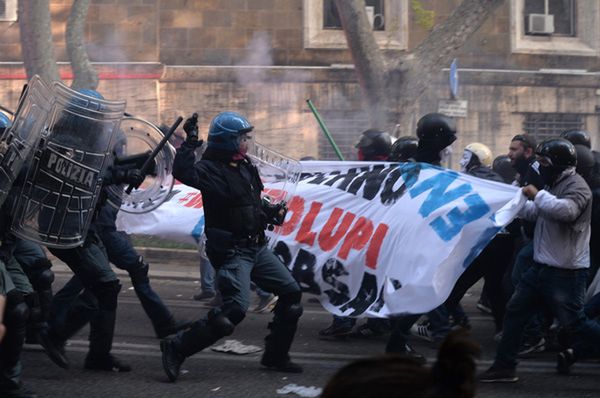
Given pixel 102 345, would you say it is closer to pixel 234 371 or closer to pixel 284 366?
pixel 234 371

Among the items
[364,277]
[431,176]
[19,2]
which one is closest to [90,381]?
[364,277]

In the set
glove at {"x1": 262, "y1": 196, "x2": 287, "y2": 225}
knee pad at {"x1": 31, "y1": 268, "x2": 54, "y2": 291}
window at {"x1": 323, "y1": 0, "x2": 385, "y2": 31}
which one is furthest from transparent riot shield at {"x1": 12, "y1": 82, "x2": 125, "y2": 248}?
window at {"x1": 323, "y1": 0, "x2": 385, "y2": 31}

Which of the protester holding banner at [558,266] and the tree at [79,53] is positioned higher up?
the tree at [79,53]

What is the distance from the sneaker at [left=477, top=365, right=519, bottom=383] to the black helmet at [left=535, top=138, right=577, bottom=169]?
1.33 metres

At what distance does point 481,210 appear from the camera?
23.5ft

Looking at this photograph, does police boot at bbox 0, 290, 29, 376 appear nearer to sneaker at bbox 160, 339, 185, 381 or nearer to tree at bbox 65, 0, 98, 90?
sneaker at bbox 160, 339, 185, 381

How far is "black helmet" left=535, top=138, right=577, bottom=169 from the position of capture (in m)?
6.55

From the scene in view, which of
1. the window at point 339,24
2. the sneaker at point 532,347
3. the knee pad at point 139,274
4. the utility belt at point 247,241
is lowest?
the sneaker at point 532,347

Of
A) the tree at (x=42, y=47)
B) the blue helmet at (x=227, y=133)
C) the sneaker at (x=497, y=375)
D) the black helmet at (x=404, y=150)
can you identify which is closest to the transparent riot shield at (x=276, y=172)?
the blue helmet at (x=227, y=133)

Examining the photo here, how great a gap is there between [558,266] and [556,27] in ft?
55.3

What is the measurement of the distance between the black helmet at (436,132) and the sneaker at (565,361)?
1.90 metres

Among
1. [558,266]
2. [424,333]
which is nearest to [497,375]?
[558,266]

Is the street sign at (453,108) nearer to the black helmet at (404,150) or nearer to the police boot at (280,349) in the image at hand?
the black helmet at (404,150)

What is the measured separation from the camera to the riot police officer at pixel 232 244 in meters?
6.29
